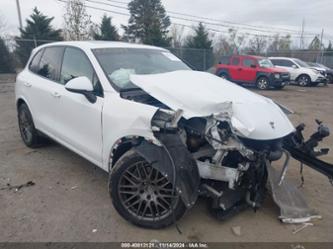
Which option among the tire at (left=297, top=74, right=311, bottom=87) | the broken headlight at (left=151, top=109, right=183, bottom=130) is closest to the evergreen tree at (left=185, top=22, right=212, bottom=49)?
the tire at (left=297, top=74, right=311, bottom=87)

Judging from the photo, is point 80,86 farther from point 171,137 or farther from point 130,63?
point 171,137

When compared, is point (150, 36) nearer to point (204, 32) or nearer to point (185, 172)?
point (204, 32)

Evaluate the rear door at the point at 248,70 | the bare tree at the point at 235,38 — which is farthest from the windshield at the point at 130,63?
the bare tree at the point at 235,38

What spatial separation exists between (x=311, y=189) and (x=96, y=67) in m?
3.08

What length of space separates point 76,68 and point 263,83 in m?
13.3

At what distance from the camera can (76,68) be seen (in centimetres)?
378

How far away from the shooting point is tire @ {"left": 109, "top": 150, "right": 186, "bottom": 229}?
2.78m

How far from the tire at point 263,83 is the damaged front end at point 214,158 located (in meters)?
13.0

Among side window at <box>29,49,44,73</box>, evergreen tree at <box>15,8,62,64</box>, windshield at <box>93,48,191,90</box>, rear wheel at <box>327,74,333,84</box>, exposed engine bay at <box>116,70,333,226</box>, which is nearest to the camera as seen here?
exposed engine bay at <box>116,70,333,226</box>

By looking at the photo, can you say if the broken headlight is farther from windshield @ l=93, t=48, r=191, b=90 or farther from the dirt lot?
the dirt lot

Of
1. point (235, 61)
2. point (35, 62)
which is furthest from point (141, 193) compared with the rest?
point (235, 61)

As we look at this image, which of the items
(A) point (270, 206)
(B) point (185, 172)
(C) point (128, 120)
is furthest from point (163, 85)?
(A) point (270, 206)

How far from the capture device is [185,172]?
256 cm

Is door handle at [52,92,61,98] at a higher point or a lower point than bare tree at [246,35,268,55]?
lower
